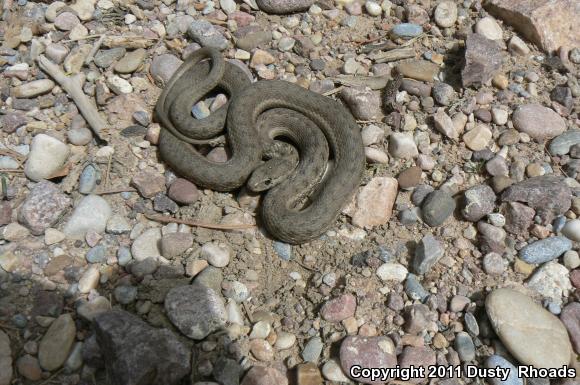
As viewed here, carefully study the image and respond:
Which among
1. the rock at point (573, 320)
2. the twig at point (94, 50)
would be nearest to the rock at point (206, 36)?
the twig at point (94, 50)

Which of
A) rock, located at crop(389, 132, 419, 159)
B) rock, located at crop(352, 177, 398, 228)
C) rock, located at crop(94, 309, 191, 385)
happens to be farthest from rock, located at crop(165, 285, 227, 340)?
rock, located at crop(389, 132, 419, 159)

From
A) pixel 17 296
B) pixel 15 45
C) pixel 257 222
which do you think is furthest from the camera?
pixel 15 45

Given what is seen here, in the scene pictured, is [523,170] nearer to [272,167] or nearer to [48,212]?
[272,167]

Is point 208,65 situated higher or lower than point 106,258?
higher

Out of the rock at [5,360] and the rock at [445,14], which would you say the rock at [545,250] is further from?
the rock at [5,360]

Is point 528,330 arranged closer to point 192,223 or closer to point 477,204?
point 477,204

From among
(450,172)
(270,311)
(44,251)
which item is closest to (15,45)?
(44,251)

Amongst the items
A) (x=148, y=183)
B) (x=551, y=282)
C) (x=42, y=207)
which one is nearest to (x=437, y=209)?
(x=551, y=282)
